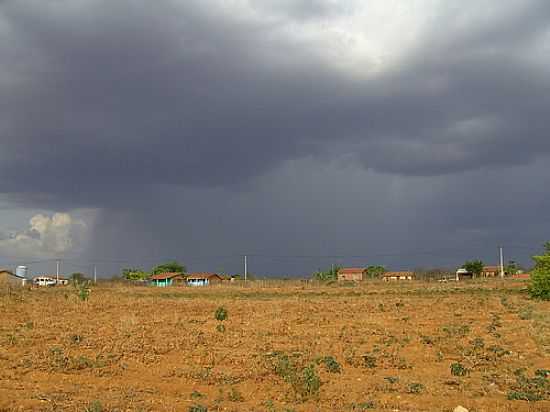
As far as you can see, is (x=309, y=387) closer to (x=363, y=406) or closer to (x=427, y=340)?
(x=363, y=406)

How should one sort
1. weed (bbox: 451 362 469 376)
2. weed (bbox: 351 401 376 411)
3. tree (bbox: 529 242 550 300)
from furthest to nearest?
tree (bbox: 529 242 550 300) → weed (bbox: 451 362 469 376) → weed (bbox: 351 401 376 411)

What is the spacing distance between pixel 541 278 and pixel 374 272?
8826 centimetres

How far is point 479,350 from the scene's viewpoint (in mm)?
19391

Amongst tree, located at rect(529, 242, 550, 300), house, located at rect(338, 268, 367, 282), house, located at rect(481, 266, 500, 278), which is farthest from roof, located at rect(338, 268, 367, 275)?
tree, located at rect(529, 242, 550, 300)

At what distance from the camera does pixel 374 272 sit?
12988 centimetres

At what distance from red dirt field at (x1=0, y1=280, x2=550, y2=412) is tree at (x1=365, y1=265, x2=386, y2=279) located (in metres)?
92.4

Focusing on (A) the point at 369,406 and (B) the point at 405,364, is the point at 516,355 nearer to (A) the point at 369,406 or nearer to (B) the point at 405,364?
(B) the point at 405,364

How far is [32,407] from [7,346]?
415 inches

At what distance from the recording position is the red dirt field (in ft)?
40.4

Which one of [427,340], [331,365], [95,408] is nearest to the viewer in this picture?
[95,408]

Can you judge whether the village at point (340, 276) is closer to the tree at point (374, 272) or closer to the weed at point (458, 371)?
the tree at point (374, 272)

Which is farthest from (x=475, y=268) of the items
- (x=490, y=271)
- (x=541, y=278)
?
(x=541, y=278)

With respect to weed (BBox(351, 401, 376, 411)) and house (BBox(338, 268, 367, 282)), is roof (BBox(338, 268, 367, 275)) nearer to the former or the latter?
house (BBox(338, 268, 367, 282))

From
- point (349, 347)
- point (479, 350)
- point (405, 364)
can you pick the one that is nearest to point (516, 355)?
point (479, 350)
